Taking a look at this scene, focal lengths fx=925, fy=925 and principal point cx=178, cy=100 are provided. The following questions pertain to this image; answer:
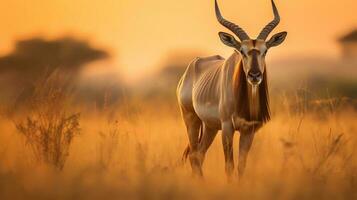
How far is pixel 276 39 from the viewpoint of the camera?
39.7ft

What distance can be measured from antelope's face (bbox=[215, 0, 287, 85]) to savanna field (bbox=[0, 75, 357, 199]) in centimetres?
87

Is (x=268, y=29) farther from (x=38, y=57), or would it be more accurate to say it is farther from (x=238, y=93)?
(x=38, y=57)

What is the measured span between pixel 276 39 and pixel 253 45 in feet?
2.67

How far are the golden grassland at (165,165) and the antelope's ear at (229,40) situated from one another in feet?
3.97

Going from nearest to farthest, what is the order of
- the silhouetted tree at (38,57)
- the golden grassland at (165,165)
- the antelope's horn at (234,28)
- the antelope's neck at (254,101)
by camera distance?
the golden grassland at (165,165) → the antelope's neck at (254,101) → the antelope's horn at (234,28) → the silhouetted tree at (38,57)

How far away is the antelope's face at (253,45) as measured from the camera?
11.1 m

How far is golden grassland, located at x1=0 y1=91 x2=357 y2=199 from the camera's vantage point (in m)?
9.46

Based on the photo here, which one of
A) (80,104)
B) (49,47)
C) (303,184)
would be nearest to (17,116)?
(80,104)

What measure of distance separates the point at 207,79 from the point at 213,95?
1.77 feet

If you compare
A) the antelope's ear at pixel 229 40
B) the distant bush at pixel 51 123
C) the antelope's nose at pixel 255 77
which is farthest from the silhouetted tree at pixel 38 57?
the antelope's nose at pixel 255 77

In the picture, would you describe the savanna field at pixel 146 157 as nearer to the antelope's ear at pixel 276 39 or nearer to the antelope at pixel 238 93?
the antelope at pixel 238 93

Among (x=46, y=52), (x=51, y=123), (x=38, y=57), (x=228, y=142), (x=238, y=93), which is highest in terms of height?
(x=46, y=52)

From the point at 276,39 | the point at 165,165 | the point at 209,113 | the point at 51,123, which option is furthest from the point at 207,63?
the point at 51,123

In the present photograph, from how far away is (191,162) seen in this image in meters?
13.3
